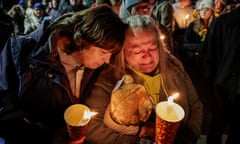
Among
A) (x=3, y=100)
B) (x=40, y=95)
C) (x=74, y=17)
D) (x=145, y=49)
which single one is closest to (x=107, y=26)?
(x=74, y=17)

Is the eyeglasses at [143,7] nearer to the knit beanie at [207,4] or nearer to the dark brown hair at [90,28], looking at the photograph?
the dark brown hair at [90,28]

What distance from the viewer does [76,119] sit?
5.18ft

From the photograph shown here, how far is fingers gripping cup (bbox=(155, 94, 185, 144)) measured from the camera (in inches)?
62.1

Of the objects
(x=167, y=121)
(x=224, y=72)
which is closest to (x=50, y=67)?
(x=167, y=121)

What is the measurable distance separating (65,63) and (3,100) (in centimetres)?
46

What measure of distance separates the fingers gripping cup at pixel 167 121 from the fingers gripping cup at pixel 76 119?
46 centimetres

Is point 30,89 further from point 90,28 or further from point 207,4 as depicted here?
point 207,4

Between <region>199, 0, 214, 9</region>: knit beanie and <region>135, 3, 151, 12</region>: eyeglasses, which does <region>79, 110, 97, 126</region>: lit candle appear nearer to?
<region>135, 3, 151, 12</region>: eyeglasses

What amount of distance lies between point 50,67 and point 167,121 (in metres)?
0.80

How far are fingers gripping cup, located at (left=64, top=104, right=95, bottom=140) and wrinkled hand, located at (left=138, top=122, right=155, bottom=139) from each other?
1.40ft

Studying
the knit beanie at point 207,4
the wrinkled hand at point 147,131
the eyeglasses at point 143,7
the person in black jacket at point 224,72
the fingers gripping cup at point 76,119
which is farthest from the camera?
the knit beanie at point 207,4

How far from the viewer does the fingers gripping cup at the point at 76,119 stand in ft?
4.92

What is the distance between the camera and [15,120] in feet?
5.00

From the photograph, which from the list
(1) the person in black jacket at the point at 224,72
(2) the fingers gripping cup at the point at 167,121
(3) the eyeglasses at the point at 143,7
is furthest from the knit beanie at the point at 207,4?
(2) the fingers gripping cup at the point at 167,121
